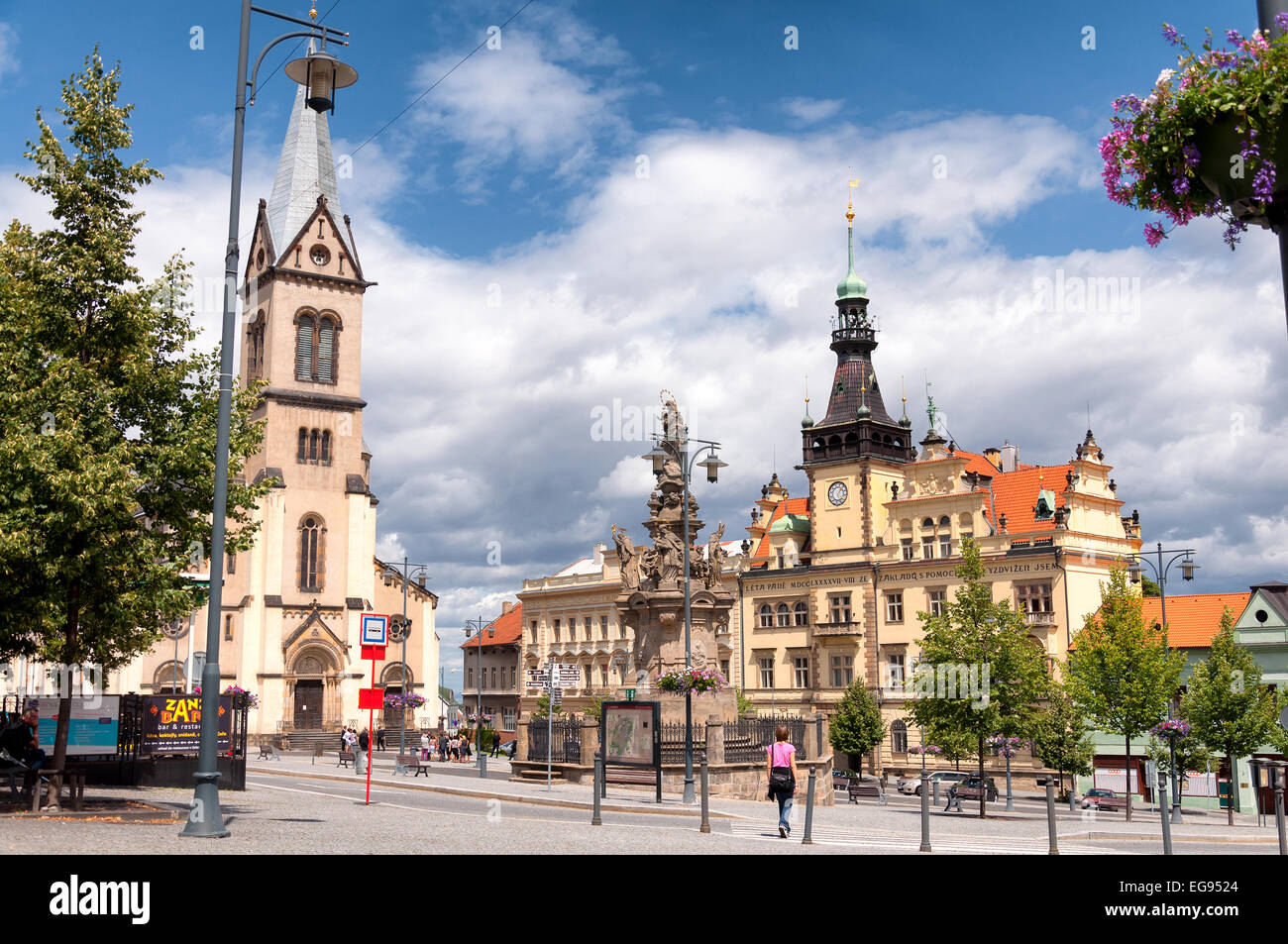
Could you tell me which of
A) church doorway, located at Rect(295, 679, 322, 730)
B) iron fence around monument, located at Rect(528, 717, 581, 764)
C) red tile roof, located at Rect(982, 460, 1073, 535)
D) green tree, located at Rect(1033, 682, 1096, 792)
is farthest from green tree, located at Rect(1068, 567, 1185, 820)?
church doorway, located at Rect(295, 679, 322, 730)

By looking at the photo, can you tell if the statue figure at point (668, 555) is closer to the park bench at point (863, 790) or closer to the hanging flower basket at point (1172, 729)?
the park bench at point (863, 790)

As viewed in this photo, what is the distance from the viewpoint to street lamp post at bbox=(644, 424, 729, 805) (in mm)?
26875

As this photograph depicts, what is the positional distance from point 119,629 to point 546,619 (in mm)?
70802

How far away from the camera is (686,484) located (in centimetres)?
3050

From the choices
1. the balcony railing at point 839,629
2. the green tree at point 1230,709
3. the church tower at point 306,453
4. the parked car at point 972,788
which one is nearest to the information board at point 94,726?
the parked car at point 972,788

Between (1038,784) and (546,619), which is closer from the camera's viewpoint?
(1038,784)

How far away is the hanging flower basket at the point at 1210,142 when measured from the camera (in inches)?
157

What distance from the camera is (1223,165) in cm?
416

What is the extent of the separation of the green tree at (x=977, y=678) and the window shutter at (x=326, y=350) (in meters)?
49.7

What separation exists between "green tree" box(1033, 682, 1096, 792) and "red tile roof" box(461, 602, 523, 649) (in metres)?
60.5

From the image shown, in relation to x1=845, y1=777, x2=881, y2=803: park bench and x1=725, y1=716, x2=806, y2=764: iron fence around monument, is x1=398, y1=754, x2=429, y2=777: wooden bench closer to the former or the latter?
x1=725, y1=716, x2=806, y2=764: iron fence around monument

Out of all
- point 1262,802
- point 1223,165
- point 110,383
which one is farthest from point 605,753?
point 1223,165

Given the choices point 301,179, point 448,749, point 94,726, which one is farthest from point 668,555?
point 301,179
